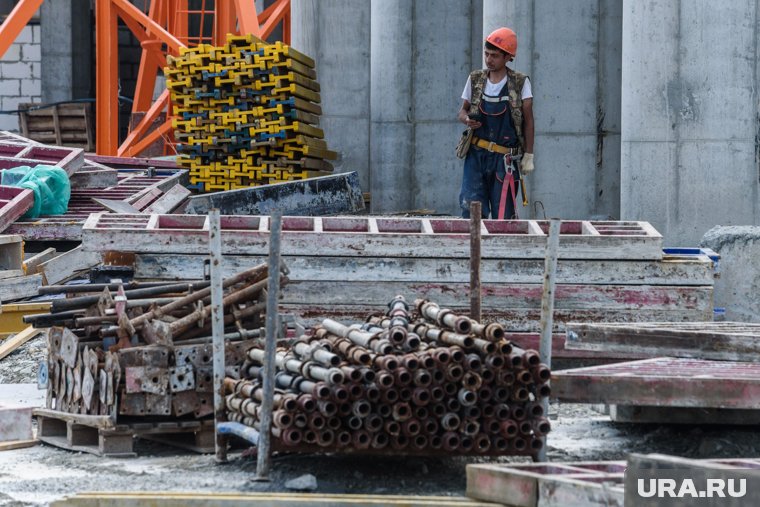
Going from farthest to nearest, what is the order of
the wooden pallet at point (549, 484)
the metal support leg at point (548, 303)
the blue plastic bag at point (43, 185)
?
the blue plastic bag at point (43, 185), the metal support leg at point (548, 303), the wooden pallet at point (549, 484)

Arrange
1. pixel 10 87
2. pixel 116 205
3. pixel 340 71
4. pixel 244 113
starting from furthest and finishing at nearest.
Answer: pixel 10 87 → pixel 340 71 → pixel 244 113 → pixel 116 205

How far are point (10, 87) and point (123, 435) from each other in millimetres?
23035

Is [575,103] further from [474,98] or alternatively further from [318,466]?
[318,466]

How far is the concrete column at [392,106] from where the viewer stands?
702 inches

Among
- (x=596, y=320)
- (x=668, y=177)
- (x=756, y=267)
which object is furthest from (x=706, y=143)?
(x=596, y=320)

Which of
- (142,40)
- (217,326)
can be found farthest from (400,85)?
(217,326)

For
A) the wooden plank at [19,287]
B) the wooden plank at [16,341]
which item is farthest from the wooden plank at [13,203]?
the wooden plank at [16,341]

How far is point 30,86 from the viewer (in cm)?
2905

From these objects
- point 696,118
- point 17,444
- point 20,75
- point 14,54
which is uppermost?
point 14,54

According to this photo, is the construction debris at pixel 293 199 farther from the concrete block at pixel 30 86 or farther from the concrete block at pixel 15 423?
the concrete block at pixel 30 86

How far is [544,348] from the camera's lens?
6680 mm

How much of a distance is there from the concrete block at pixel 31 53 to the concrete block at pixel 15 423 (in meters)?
22.5

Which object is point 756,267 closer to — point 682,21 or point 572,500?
point 682,21

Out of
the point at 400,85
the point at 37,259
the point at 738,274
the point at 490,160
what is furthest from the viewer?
the point at 400,85
